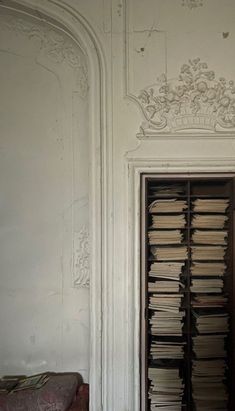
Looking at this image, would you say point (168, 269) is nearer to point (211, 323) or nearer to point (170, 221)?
point (170, 221)

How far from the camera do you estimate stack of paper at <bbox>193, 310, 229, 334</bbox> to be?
1.93m

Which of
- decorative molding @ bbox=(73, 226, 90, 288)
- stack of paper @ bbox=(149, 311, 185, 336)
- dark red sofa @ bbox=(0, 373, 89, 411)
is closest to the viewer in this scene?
dark red sofa @ bbox=(0, 373, 89, 411)

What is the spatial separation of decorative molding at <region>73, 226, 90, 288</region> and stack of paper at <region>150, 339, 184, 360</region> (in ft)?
1.68

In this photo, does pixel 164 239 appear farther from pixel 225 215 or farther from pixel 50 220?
pixel 50 220

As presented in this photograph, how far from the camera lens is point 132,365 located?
74.8 inches

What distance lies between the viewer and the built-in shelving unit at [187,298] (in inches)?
76.0

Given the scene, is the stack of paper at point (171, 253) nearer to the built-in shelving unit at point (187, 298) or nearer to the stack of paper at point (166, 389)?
the built-in shelving unit at point (187, 298)

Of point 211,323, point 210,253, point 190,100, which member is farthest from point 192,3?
point 211,323

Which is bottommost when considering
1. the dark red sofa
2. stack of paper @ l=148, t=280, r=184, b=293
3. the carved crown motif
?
the dark red sofa

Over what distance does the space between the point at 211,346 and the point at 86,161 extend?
124cm

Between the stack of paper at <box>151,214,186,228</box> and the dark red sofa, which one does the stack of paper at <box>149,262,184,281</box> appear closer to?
the stack of paper at <box>151,214,186,228</box>

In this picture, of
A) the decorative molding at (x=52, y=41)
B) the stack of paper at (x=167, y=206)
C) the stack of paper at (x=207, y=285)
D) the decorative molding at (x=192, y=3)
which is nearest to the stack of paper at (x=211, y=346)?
the stack of paper at (x=207, y=285)

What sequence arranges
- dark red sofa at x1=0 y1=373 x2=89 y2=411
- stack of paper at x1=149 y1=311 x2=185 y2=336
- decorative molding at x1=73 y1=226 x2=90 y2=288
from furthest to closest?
1. decorative molding at x1=73 y1=226 x2=90 y2=288
2. stack of paper at x1=149 y1=311 x2=185 y2=336
3. dark red sofa at x1=0 y1=373 x2=89 y2=411

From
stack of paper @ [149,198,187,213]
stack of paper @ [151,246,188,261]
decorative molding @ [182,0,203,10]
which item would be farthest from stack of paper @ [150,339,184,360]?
decorative molding @ [182,0,203,10]
